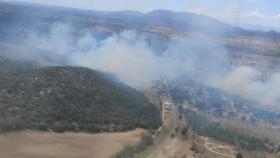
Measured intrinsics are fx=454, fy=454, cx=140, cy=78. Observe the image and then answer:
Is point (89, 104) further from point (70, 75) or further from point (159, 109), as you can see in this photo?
point (159, 109)

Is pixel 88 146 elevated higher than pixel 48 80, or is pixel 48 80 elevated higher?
pixel 48 80

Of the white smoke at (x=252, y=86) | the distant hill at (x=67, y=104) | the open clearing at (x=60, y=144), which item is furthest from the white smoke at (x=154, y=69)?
the open clearing at (x=60, y=144)

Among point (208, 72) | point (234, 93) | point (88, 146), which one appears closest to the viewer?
point (88, 146)

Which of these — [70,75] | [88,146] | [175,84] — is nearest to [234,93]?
[175,84]

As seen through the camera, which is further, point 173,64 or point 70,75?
point 173,64

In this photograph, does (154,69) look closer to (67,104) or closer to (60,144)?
(67,104)

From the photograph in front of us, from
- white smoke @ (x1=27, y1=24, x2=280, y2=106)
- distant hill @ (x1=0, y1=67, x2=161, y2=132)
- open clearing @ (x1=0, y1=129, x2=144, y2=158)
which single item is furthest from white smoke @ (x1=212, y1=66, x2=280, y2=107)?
open clearing @ (x1=0, y1=129, x2=144, y2=158)

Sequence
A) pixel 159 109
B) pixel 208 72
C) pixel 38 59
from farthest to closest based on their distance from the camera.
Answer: pixel 208 72, pixel 38 59, pixel 159 109
